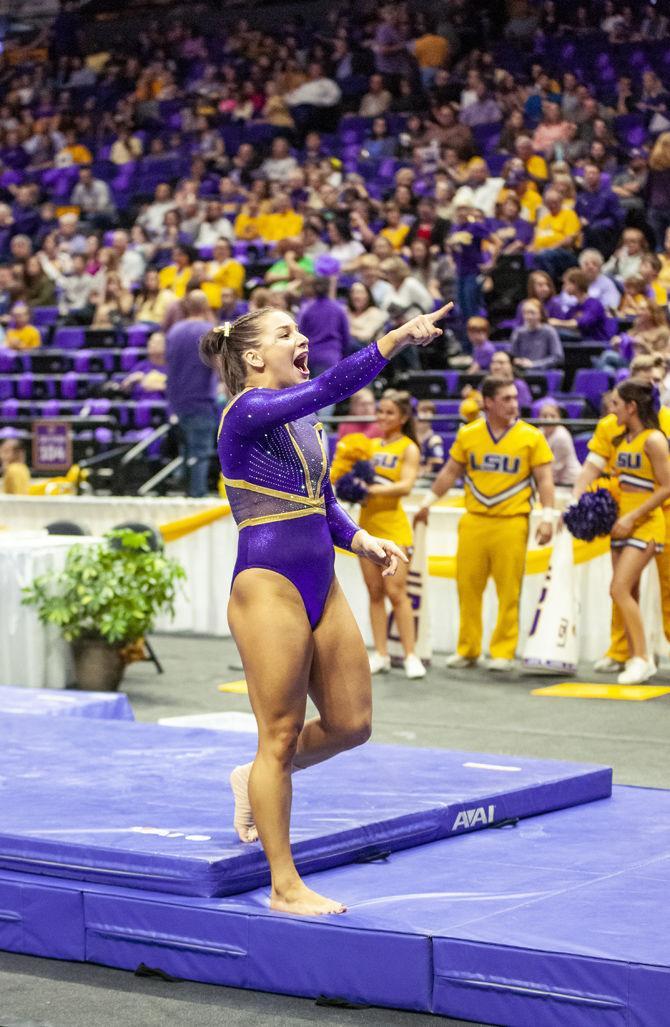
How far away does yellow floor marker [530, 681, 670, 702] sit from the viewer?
25.6 feet

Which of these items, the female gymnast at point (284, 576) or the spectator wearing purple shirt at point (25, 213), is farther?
the spectator wearing purple shirt at point (25, 213)

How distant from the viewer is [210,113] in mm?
18547

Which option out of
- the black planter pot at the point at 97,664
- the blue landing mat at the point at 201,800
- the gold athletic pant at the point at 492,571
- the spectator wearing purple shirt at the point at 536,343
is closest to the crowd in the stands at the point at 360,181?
the spectator wearing purple shirt at the point at 536,343

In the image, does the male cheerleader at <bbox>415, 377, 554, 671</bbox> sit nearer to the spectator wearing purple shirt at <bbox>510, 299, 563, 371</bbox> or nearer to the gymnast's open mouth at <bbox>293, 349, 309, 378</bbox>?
the spectator wearing purple shirt at <bbox>510, 299, 563, 371</bbox>

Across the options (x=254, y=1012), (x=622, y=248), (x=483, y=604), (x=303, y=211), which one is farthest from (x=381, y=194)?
(x=254, y=1012)

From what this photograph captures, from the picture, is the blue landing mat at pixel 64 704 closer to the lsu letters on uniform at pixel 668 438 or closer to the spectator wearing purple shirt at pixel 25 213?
the lsu letters on uniform at pixel 668 438

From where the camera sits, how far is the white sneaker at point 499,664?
338 inches

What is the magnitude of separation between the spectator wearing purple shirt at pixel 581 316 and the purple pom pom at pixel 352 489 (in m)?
4.27

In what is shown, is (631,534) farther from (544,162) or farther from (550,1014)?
(544,162)

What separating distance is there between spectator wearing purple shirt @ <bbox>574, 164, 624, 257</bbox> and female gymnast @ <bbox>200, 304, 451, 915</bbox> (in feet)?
31.0

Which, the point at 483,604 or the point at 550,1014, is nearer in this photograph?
the point at 550,1014

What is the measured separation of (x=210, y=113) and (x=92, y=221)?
2.06 metres

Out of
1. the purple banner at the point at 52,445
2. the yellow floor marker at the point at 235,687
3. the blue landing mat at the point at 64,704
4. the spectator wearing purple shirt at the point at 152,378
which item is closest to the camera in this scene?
the blue landing mat at the point at 64,704

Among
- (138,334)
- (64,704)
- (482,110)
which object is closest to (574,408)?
(138,334)
